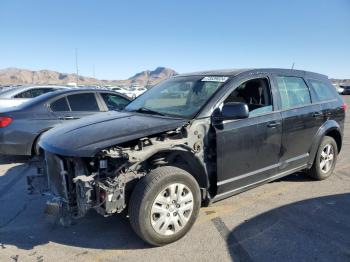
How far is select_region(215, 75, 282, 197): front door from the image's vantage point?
13.3 feet

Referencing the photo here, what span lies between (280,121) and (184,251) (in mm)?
2208

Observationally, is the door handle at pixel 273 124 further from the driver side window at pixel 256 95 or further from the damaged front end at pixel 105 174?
the damaged front end at pixel 105 174

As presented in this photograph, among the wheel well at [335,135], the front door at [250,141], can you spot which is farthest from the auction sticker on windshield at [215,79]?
the wheel well at [335,135]

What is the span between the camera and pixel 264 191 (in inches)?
206

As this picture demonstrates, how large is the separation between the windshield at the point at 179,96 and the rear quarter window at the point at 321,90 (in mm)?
1955

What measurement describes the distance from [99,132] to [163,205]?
3.32 feet

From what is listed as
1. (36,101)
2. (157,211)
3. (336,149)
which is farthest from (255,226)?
(36,101)

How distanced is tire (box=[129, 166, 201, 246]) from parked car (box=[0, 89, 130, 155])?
2925mm

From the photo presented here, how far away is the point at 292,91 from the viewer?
5.09 metres

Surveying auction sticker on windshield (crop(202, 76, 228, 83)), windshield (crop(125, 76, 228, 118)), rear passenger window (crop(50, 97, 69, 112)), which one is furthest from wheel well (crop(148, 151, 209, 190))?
rear passenger window (crop(50, 97, 69, 112))

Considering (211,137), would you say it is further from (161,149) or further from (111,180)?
(111,180)

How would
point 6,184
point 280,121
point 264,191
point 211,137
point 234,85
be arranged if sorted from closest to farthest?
point 211,137
point 234,85
point 280,121
point 264,191
point 6,184

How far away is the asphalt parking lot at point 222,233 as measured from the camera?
3451 mm

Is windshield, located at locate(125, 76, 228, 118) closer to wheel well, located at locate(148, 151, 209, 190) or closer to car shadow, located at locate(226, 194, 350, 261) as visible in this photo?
wheel well, located at locate(148, 151, 209, 190)
